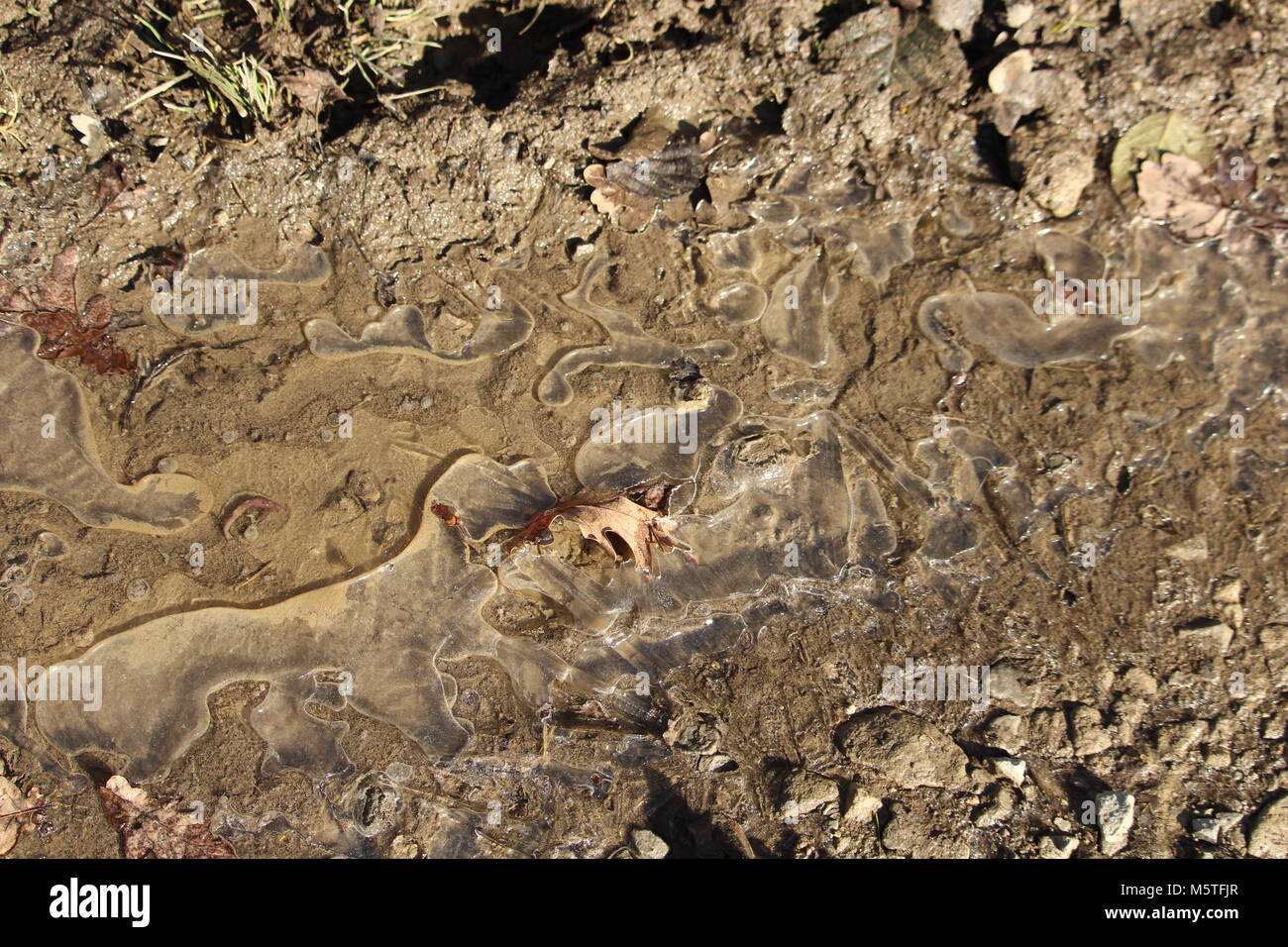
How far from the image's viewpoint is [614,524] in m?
3.05

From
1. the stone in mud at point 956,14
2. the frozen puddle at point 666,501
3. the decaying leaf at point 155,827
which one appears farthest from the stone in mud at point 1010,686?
the decaying leaf at point 155,827

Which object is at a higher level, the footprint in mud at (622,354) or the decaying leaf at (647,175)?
the decaying leaf at (647,175)

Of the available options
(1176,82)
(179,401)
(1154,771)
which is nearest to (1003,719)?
(1154,771)

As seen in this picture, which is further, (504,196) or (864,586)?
(504,196)

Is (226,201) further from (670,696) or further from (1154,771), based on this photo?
(1154,771)

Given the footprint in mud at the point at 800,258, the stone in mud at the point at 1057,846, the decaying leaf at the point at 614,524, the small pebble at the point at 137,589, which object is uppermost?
the footprint in mud at the point at 800,258

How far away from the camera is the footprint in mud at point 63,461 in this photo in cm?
321

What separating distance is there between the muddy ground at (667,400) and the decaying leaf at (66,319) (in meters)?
0.07

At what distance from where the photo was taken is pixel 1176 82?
129 inches

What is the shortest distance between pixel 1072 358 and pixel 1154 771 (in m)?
1.61

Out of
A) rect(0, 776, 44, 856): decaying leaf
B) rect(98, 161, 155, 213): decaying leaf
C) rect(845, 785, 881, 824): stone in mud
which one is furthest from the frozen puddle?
rect(845, 785, 881, 824): stone in mud

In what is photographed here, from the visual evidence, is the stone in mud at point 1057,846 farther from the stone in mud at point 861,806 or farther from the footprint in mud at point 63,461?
the footprint in mud at point 63,461
